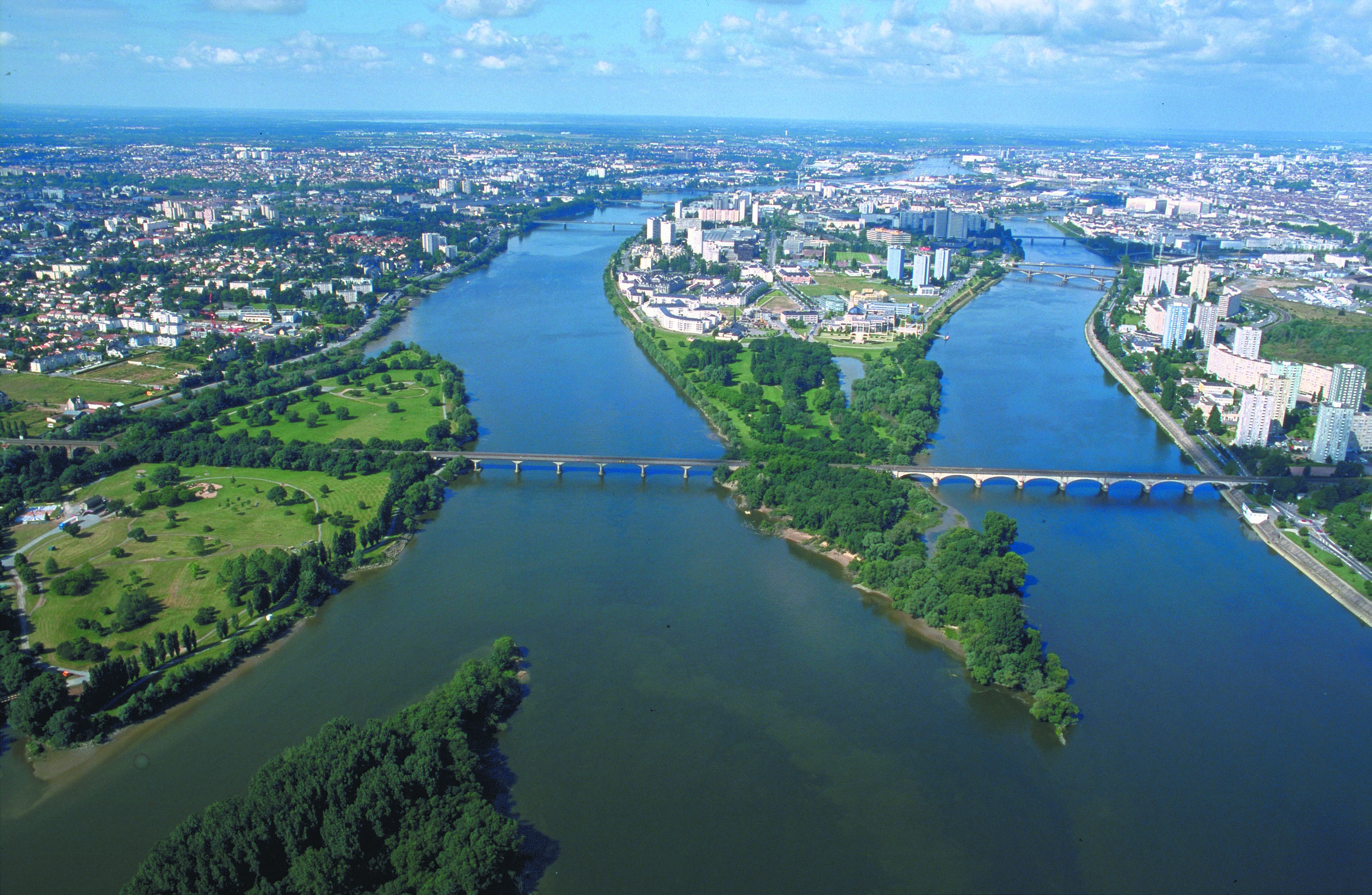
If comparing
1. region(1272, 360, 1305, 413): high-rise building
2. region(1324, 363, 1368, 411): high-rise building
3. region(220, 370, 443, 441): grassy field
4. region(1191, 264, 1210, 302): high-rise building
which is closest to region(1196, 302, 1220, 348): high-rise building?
region(1191, 264, 1210, 302): high-rise building

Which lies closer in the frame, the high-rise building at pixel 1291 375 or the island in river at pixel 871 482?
the island in river at pixel 871 482

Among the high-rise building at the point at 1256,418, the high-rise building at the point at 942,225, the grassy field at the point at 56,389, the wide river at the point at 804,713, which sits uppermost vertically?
the high-rise building at the point at 942,225

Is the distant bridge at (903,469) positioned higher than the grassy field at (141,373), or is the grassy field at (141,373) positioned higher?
the grassy field at (141,373)

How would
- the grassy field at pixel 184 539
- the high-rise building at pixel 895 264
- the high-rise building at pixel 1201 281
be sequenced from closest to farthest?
the grassy field at pixel 184 539
the high-rise building at pixel 1201 281
the high-rise building at pixel 895 264

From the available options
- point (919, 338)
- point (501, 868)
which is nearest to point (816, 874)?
point (501, 868)

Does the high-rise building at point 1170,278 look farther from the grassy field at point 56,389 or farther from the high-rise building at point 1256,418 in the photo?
the grassy field at point 56,389

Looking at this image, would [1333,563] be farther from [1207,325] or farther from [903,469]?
[1207,325]

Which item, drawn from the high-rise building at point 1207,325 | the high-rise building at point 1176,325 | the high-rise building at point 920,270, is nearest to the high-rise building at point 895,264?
the high-rise building at point 920,270

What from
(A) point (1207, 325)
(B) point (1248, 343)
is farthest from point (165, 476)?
(A) point (1207, 325)
